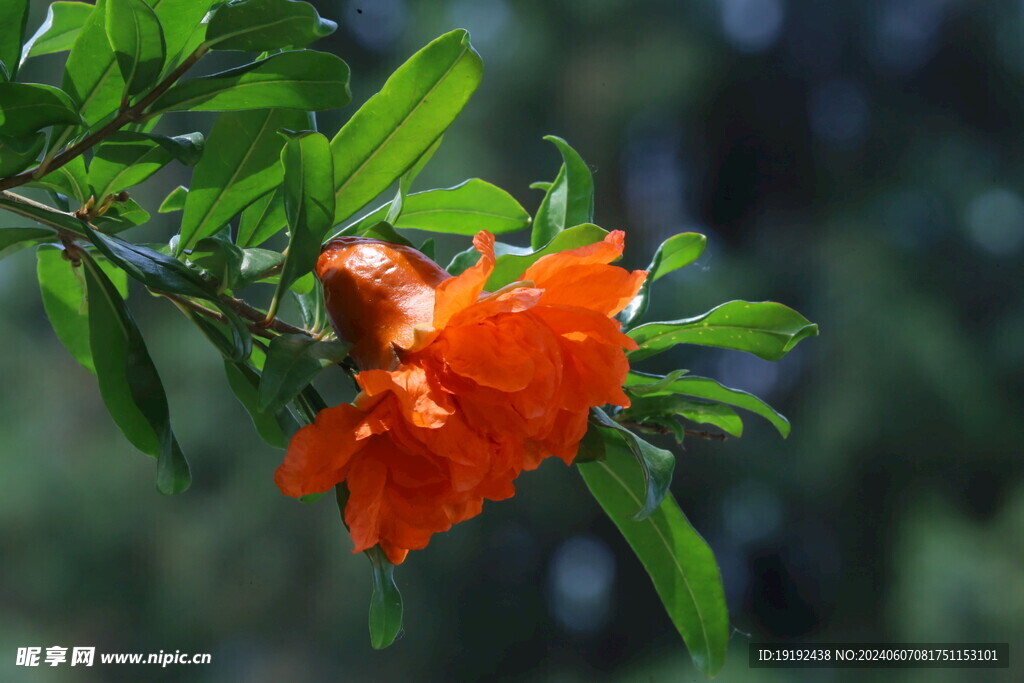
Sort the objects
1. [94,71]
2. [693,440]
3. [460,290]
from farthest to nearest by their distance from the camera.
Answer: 1. [693,440]
2. [94,71]
3. [460,290]

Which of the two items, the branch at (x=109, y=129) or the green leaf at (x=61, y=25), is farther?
the green leaf at (x=61, y=25)

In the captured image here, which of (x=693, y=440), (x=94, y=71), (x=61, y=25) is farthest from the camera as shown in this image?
(x=693, y=440)

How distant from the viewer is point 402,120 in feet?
1.37

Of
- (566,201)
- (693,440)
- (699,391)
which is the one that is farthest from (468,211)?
(693,440)

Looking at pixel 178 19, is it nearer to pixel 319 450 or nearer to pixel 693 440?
pixel 319 450

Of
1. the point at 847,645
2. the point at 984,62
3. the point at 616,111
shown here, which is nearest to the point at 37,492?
the point at 616,111

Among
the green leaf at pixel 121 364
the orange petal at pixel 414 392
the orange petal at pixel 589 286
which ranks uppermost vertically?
the orange petal at pixel 589 286

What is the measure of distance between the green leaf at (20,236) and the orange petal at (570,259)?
199 millimetres

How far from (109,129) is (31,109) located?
3 cm

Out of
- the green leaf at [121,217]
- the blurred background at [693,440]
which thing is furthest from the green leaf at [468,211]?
the blurred background at [693,440]

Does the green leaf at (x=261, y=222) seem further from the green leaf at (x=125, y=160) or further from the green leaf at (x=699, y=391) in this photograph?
the green leaf at (x=699, y=391)

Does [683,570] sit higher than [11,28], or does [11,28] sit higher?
[11,28]

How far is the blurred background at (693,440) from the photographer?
3562 millimetres

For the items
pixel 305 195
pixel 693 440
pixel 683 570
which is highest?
pixel 305 195
